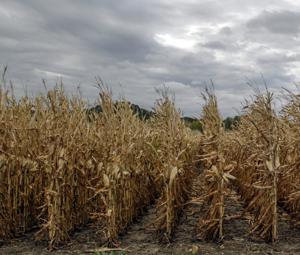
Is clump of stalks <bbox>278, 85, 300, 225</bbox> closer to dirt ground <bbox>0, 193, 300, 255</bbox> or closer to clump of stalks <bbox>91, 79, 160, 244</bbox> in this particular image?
dirt ground <bbox>0, 193, 300, 255</bbox>

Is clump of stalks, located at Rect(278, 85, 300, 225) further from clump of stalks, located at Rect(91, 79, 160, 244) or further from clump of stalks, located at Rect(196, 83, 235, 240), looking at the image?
clump of stalks, located at Rect(91, 79, 160, 244)

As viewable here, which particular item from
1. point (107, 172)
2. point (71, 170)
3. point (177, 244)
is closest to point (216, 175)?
point (177, 244)

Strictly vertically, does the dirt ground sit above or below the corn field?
below

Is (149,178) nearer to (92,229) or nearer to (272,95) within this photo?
(92,229)

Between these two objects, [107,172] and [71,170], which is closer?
[107,172]

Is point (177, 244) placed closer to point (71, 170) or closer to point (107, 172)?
point (107, 172)

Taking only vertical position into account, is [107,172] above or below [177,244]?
above

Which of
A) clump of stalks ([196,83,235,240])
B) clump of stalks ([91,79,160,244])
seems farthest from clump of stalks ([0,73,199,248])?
clump of stalks ([196,83,235,240])

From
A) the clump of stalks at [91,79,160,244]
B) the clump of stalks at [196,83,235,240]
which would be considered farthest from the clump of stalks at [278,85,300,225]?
the clump of stalks at [91,79,160,244]

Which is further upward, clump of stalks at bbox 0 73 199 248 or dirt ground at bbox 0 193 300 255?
clump of stalks at bbox 0 73 199 248

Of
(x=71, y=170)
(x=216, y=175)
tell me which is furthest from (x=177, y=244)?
(x=71, y=170)

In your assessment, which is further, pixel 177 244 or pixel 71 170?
pixel 71 170

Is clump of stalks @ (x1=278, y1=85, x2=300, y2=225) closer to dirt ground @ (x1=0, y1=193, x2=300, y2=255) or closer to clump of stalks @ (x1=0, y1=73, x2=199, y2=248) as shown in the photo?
dirt ground @ (x1=0, y1=193, x2=300, y2=255)

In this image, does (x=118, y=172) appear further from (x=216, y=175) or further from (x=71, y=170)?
(x=216, y=175)
